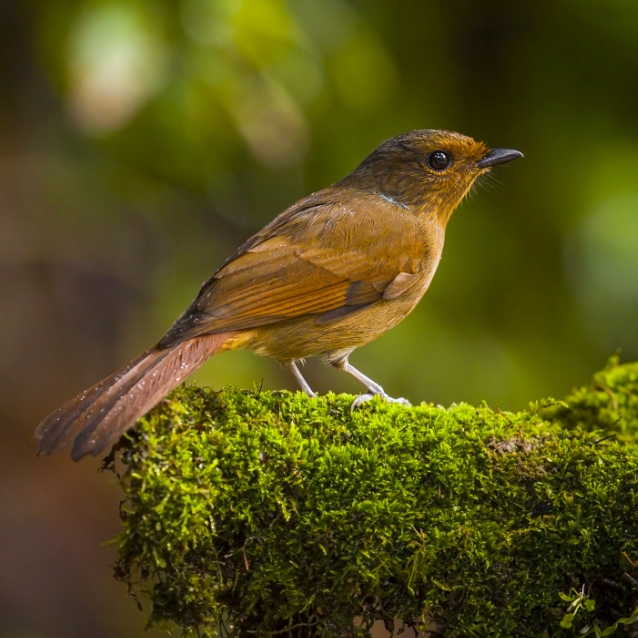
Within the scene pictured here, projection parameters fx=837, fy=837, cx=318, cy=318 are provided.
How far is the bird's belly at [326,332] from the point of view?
143 inches

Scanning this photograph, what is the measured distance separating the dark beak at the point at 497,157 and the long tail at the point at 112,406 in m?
2.25

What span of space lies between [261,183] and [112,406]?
3.46 m

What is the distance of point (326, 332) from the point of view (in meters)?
3.75

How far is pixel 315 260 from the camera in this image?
12.2ft

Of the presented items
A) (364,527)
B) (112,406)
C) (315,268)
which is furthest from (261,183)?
(364,527)

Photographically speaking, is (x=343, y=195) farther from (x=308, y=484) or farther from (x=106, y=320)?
(x=106, y=320)

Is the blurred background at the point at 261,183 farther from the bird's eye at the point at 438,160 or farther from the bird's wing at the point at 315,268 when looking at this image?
the bird's wing at the point at 315,268

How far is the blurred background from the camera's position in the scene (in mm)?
4383

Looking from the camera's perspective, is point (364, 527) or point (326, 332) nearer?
point (364, 527)

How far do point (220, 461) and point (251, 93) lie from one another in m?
2.46

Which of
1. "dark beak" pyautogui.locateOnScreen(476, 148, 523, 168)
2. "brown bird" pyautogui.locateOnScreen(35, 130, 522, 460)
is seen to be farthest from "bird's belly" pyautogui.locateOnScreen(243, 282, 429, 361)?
"dark beak" pyautogui.locateOnScreen(476, 148, 523, 168)

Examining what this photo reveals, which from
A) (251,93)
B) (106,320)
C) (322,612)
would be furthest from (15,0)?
(322,612)

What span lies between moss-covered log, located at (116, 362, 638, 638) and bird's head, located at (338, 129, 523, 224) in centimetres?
180

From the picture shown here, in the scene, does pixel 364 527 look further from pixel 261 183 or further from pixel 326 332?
pixel 261 183
